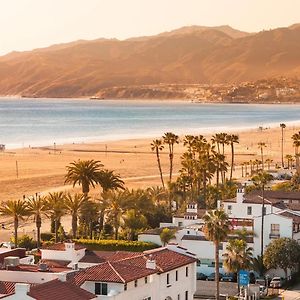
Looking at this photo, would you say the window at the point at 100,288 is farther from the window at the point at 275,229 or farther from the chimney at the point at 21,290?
the window at the point at 275,229

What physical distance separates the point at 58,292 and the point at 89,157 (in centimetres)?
11640

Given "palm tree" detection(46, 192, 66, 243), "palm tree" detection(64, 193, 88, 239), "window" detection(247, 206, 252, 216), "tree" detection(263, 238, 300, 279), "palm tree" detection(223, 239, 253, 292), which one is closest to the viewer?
"palm tree" detection(223, 239, 253, 292)

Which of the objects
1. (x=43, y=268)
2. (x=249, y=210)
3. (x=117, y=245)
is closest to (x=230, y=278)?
(x=117, y=245)

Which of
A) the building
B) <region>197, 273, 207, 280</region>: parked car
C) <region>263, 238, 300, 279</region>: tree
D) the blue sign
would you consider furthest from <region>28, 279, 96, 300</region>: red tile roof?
<region>263, 238, 300, 279</region>: tree

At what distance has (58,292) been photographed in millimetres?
34469

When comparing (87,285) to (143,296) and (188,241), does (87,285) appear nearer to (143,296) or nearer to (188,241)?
(143,296)

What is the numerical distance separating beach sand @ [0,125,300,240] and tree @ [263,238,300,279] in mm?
22099

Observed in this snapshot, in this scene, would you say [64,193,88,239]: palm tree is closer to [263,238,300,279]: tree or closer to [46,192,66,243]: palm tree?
[46,192,66,243]: palm tree

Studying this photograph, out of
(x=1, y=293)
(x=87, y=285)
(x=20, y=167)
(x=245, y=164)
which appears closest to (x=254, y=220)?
(x=87, y=285)

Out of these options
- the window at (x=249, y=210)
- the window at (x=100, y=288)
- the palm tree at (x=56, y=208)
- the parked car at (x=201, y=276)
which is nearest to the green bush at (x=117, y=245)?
the parked car at (x=201, y=276)

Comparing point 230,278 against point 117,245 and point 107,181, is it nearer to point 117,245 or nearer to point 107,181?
point 117,245

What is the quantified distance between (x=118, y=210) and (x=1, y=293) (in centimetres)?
3345

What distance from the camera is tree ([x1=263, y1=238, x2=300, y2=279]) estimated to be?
2302 inches

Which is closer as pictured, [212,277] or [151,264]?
[151,264]
